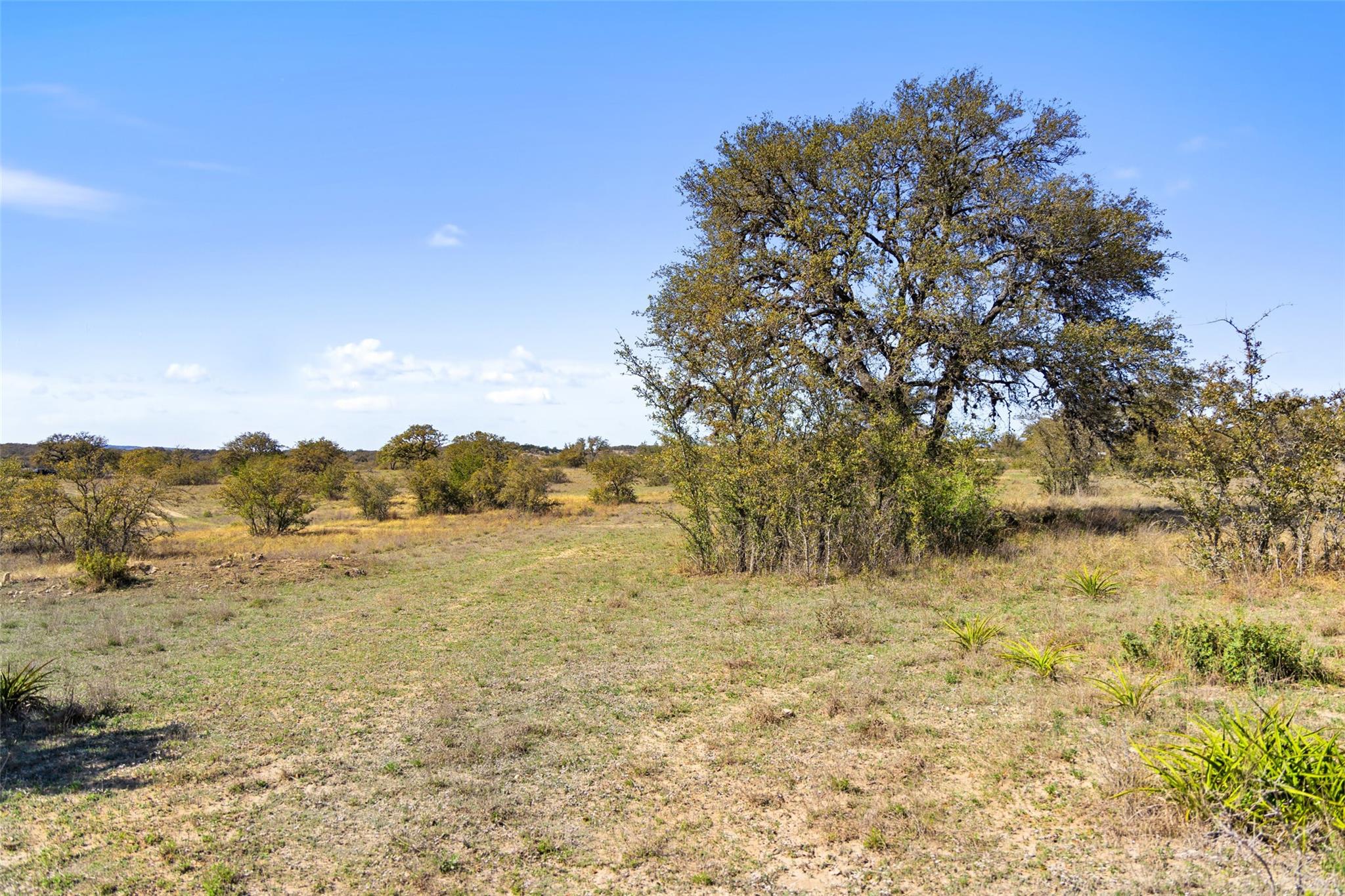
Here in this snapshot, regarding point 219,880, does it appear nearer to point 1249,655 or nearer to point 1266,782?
point 1266,782

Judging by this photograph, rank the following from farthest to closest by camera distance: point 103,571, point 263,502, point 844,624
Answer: point 263,502 → point 103,571 → point 844,624

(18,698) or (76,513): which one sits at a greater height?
(76,513)

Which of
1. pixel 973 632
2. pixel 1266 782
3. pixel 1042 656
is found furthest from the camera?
pixel 973 632

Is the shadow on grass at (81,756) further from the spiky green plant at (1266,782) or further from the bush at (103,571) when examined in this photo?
the bush at (103,571)

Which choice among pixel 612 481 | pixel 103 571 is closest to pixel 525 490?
pixel 612 481

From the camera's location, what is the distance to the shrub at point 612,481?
3644 cm

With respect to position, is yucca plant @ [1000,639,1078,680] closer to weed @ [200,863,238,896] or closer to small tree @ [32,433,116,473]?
weed @ [200,863,238,896]

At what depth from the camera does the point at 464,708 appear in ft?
23.5

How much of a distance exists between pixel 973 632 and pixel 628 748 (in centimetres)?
466

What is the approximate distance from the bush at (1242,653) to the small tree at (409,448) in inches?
2192

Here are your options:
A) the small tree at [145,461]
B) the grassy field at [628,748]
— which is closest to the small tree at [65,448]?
the small tree at [145,461]

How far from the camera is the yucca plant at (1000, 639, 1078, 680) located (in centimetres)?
702

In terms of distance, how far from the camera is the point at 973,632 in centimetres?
834

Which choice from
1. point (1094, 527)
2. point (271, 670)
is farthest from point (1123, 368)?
point (271, 670)
